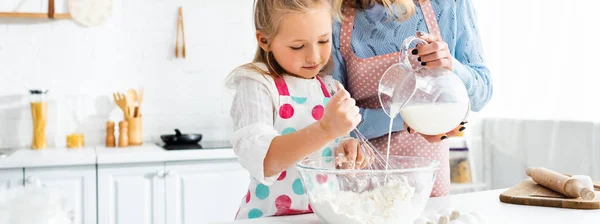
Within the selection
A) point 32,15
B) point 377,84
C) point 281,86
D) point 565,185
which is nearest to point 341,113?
point 281,86

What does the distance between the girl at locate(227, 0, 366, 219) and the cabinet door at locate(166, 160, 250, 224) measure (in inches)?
62.2

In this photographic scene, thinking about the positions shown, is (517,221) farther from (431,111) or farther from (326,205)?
(326,205)

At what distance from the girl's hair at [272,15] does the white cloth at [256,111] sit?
0.02 metres

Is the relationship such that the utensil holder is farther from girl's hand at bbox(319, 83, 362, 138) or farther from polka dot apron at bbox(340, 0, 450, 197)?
girl's hand at bbox(319, 83, 362, 138)

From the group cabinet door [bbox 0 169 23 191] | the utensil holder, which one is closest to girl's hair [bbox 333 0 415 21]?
cabinet door [bbox 0 169 23 191]

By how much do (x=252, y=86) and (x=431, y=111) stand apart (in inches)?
16.4

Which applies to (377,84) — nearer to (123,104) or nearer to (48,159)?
(48,159)

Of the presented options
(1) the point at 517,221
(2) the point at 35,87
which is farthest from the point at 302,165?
(2) the point at 35,87

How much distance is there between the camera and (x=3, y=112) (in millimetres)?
3211

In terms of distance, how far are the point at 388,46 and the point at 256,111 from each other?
17.5 inches

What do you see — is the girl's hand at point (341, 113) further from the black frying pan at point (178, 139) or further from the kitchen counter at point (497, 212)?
the black frying pan at point (178, 139)

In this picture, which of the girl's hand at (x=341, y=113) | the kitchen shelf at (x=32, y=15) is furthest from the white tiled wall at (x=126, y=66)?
the girl's hand at (x=341, y=113)

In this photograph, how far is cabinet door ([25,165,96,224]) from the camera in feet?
9.05

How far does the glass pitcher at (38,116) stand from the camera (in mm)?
3141
